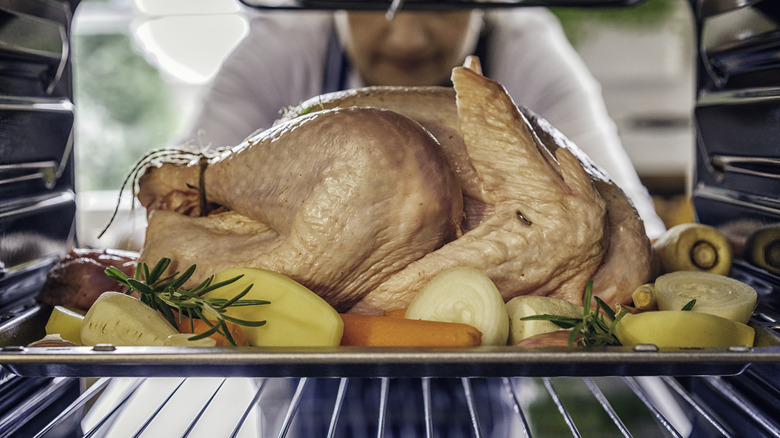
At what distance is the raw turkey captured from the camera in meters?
1.22

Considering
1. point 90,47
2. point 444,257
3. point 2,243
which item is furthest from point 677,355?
point 90,47

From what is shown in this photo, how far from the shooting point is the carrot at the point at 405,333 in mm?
1012

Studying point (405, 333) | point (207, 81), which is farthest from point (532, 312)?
point (207, 81)

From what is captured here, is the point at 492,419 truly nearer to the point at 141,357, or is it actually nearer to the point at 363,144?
the point at 363,144

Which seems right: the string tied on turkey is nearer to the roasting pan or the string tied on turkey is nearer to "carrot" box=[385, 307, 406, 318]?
"carrot" box=[385, 307, 406, 318]

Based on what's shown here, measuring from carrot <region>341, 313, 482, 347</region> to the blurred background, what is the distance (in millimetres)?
4190

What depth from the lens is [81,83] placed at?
5.87 m

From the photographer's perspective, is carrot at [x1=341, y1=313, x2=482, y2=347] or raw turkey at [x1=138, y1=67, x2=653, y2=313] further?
raw turkey at [x1=138, y1=67, x2=653, y2=313]

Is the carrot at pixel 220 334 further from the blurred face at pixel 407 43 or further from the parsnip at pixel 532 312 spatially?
the blurred face at pixel 407 43

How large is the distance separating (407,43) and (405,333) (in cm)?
209

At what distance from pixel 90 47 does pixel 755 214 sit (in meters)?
5.61

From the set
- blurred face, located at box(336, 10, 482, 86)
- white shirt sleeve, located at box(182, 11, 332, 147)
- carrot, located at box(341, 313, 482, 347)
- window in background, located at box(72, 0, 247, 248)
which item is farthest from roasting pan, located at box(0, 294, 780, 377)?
window in background, located at box(72, 0, 247, 248)

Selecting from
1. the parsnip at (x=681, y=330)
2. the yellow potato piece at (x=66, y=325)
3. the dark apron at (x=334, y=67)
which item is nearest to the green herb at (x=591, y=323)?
the parsnip at (x=681, y=330)

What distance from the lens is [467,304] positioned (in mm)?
1093
